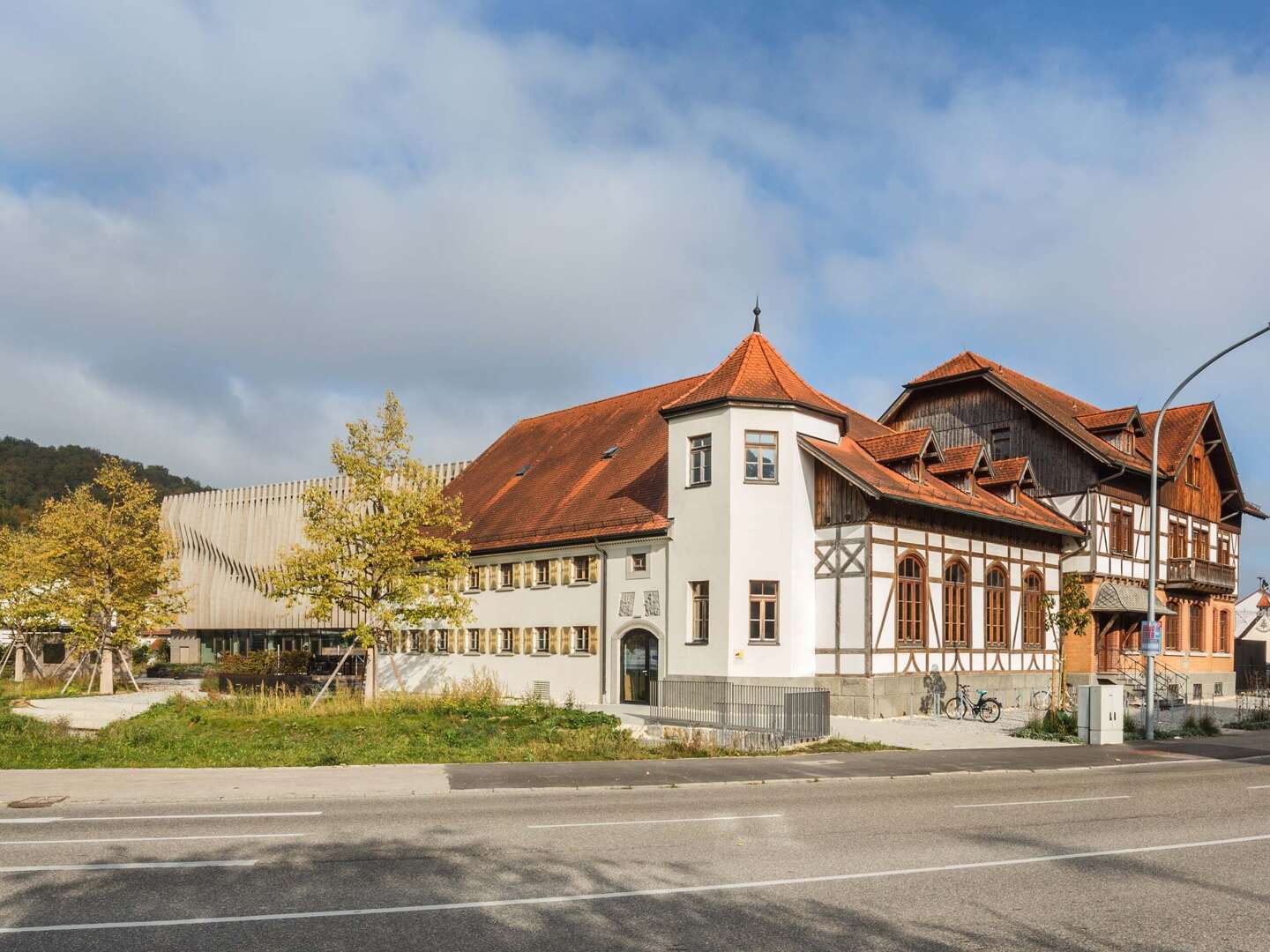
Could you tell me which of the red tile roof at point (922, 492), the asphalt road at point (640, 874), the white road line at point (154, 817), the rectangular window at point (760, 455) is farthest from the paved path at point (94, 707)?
the red tile roof at point (922, 492)

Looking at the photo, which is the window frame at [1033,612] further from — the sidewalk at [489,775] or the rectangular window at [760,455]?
the sidewalk at [489,775]

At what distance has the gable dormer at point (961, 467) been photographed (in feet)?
119

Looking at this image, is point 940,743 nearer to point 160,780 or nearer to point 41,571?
point 160,780

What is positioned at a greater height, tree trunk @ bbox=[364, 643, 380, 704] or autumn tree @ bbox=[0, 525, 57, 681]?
autumn tree @ bbox=[0, 525, 57, 681]

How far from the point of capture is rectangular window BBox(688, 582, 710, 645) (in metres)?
31.6

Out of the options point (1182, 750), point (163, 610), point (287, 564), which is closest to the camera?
point (1182, 750)

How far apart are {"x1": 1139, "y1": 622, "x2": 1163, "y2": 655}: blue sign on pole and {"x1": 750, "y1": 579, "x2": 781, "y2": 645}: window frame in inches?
356

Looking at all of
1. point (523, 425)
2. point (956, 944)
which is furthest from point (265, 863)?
point (523, 425)

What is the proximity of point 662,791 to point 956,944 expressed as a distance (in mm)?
8823

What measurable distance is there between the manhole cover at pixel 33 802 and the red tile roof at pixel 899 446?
25488mm

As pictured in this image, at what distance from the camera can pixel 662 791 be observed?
15.9 metres

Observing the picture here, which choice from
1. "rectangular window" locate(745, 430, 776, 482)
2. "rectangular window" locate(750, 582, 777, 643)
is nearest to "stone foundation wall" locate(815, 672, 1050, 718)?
"rectangular window" locate(750, 582, 777, 643)

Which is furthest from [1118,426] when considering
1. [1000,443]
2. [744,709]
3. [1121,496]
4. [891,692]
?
[744,709]

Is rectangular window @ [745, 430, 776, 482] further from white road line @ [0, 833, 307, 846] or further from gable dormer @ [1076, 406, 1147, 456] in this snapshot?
white road line @ [0, 833, 307, 846]
